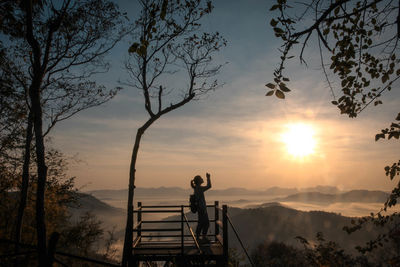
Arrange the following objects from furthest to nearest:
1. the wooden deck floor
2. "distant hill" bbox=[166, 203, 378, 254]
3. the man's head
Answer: "distant hill" bbox=[166, 203, 378, 254], the man's head, the wooden deck floor

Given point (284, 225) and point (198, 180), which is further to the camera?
point (284, 225)

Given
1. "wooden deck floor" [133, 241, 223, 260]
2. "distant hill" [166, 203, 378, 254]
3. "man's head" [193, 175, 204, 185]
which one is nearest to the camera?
"wooden deck floor" [133, 241, 223, 260]

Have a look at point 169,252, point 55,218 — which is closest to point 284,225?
point 55,218

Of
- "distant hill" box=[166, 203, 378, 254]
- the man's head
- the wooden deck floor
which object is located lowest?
"distant hill" box=[166, 203, 378, 254]

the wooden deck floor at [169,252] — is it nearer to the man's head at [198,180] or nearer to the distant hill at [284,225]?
the man's head at [198,180]

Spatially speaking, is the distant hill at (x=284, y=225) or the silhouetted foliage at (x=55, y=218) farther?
the distant hill at (x=284, y=225)

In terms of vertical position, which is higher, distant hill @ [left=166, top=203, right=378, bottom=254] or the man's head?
the man's head

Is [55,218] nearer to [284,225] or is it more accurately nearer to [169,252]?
[169,252]

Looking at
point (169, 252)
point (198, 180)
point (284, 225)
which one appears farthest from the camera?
point (284, 225)

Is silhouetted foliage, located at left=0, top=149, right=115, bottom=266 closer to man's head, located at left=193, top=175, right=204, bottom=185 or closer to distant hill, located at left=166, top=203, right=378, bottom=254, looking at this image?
man's head, located at left=193, top=175, right=204, bottom=185

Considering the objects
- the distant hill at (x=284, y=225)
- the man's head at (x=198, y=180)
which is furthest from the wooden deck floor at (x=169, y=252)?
the distant hill at (x=284, y=225)

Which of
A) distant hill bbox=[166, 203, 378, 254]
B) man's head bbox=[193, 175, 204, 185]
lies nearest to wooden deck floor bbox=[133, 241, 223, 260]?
man's head bbox=[193, 175, 204, 185]

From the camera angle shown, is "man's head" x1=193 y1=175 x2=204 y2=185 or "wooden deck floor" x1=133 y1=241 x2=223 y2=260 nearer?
"wooden deck floor" x1=133 y1=241 x2=223 y2=260

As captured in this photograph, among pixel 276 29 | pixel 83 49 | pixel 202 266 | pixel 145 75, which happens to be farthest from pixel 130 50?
pixel 83 49
